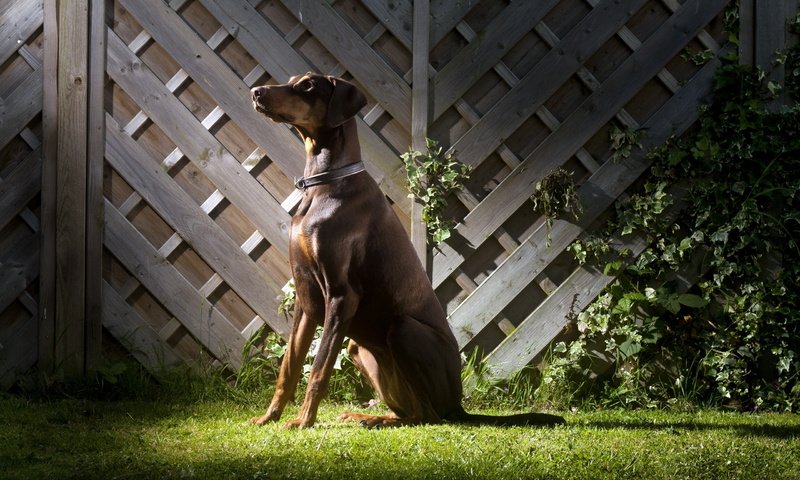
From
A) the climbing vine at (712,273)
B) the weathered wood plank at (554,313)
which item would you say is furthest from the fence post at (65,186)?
the climbing vine at (712,273)

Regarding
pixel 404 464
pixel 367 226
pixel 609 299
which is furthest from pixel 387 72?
pixel 404 464

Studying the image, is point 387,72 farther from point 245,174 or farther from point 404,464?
point 404,464

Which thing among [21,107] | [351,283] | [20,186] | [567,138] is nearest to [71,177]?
[20,186]

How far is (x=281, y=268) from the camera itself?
439 cm

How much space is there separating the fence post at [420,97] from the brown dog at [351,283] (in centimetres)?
73

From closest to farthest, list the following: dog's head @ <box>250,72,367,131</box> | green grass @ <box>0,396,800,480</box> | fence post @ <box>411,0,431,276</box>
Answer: green grass @ <box>0,396,800,480</box> → dog's head @ <box>250,72,367,131</box> → fence post @ <box>411,0,431,276</box>

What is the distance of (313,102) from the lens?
3.40 meters

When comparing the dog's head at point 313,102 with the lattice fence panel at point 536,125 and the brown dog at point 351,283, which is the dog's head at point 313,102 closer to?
the brown dog at point 351,283

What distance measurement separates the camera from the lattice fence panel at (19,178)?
4.23 metres

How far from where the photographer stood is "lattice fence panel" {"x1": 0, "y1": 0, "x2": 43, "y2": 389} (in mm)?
4227

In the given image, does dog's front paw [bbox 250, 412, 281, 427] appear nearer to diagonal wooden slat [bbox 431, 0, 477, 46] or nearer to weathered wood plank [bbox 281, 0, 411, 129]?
weathered wood plank [bbox 281, 0, 411, 129]

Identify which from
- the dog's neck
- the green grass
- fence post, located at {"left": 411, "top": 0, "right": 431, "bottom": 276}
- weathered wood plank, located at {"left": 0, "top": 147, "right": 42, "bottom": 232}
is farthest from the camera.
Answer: fence post, located at {"left": 411, "top": 0, "right": 431, "bottom": 276}

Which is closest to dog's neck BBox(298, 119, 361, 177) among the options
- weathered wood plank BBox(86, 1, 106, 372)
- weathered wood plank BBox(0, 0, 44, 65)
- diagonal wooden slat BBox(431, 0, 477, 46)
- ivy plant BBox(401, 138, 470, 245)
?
ivy plant BBox(401, 138, 470, 245)

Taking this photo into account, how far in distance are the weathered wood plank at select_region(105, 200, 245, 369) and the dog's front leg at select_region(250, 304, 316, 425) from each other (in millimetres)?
849
